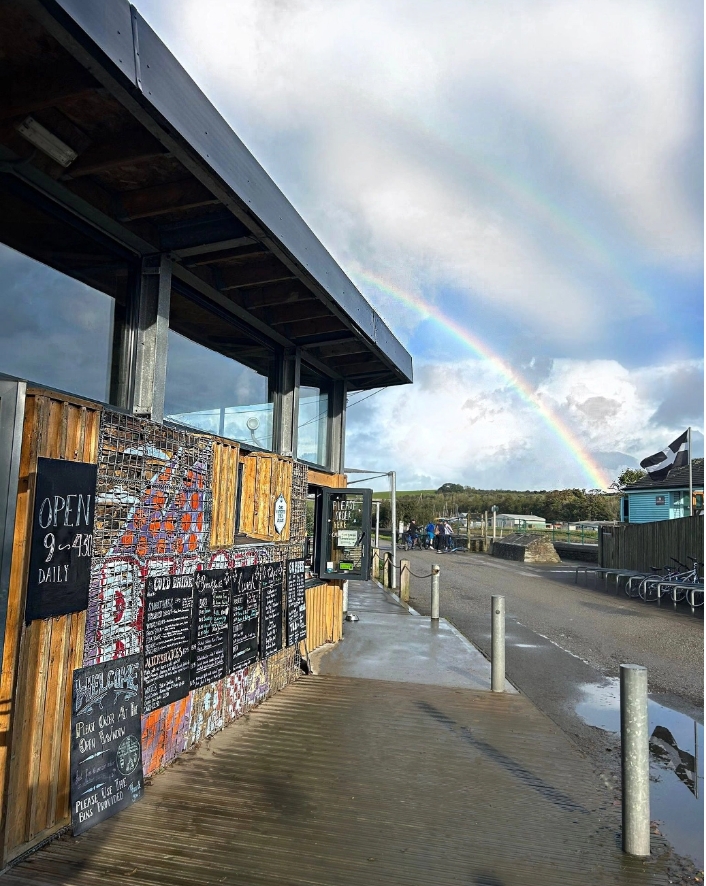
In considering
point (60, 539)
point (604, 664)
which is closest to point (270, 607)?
point (60, 539)

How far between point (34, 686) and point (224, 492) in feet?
8.07

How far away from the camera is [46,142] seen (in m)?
3.94

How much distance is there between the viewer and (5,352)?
404 cm

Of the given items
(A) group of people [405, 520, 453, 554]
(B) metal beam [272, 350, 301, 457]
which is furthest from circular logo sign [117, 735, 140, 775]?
(A) group of people [405, 520, 453, 554]

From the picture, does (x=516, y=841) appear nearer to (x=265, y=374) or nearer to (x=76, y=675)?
(x=76, y=675)

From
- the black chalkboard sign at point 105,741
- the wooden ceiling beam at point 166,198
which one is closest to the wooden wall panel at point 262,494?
the black chalkboard sign at point 105,741

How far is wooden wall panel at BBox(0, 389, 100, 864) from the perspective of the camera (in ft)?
10.6

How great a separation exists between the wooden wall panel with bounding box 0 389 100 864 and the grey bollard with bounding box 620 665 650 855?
10.5 feet

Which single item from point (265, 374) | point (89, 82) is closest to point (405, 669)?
point (265, 374)

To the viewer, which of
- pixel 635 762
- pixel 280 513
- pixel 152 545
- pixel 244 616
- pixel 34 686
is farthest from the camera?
pixel 280 513

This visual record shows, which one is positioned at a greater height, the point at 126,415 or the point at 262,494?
the point at 126,415

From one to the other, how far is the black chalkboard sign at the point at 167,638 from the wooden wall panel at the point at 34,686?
0.73 metres

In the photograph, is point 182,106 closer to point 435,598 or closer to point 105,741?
point 105,741

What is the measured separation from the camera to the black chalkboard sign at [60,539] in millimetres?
3424
